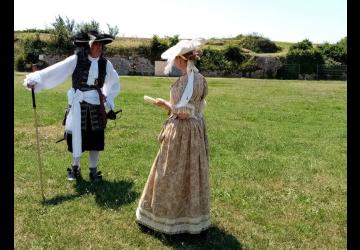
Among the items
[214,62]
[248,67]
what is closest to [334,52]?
[248,67]

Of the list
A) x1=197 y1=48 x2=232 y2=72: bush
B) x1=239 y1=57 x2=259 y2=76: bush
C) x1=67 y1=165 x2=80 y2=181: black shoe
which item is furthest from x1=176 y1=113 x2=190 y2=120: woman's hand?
x1=239 y1=57 x2=259 y2=76: bush

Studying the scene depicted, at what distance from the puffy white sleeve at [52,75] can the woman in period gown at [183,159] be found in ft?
6.83

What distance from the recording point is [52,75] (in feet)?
21.3

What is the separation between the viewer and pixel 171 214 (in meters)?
4.96

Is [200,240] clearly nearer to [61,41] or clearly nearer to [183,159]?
[183,159]

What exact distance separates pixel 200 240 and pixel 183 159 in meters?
0.87

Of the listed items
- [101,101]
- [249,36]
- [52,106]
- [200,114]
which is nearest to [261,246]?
[200,114]

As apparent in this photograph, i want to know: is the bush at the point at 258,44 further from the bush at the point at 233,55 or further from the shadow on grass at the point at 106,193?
the shadow on grass at the point at 106,193

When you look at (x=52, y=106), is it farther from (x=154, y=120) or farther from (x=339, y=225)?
(x=339, y=225)

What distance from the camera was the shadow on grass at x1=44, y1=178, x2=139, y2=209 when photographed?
6156 mm

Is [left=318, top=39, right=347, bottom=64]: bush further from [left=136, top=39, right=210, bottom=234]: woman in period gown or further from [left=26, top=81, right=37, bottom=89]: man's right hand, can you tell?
[left=136, top=39, right=210, bottom=234]: woman in period gown

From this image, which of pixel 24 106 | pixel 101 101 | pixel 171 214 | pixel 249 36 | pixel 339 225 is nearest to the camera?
pixel 171 214

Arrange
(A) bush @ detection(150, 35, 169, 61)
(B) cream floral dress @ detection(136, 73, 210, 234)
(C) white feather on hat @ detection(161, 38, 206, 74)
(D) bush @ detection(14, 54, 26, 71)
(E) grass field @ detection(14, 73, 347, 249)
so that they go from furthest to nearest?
(A) bush @ detection(150, 35, 169, 61)
(D) bush @ detection(14, 54, 26, 71)
(E) grass field @ detection(14, 73, 347, 249)
(B) cream floral dress @ detection(136, 73, 210, 234)
(C) white feather on hat @ detection(161, 38, 206, 74)
